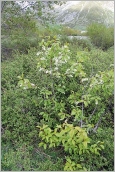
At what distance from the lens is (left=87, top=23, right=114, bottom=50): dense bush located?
9.19 m

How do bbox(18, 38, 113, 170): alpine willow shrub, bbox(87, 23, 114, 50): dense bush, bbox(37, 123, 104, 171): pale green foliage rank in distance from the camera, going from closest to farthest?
1. bbox(37, 123, 104, 171): pale green foliage
2. bbox(18, 38, 113, 170): alpine willow shrub
3. bbox(87, 23, 114, 50): dense bush

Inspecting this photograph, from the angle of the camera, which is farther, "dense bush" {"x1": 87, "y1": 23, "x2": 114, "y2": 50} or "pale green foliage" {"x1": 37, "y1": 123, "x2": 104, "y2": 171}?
"dense bush" {"x1": 87, "y1": 23, "x2": 114, "y2": 50}

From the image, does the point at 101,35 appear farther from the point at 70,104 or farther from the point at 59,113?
the point at 59,113

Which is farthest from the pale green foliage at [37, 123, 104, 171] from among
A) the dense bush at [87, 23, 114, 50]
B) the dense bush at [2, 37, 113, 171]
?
the dense bush at [87, 23, 114, 50]

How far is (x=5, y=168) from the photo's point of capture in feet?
8.73

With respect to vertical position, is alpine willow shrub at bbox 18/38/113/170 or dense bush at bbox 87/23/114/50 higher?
dense bush at bbox 87/23/114/50

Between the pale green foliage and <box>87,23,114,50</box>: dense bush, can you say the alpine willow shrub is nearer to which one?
the pale green foliage

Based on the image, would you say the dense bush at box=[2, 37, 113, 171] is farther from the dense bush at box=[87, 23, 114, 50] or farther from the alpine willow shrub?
the dense bush at box=[87, 23, 114, 50]

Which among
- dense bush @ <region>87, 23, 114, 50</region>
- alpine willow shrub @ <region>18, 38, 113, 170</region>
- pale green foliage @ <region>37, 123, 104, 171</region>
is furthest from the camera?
dense bush @ <region>87, 23, 114, 50</region>

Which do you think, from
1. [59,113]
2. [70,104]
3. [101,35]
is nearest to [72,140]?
[59,113]

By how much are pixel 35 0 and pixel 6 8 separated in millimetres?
717

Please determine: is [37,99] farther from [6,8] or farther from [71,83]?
[6,8]

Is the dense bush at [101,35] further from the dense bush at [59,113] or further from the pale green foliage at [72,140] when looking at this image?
the pale green foliage at [72,140]

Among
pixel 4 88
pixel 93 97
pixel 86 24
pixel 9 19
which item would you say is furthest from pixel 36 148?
pixel 86 24
